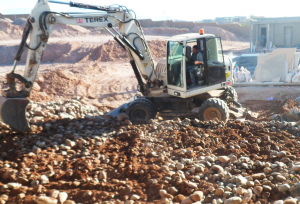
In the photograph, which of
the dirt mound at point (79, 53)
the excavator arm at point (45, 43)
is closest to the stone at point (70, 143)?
the excavator arm at point (45, 43)

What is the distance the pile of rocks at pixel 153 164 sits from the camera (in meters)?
4.45

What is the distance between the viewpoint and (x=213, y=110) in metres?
8.40

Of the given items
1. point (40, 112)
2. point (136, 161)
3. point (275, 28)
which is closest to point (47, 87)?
point (40, 112)

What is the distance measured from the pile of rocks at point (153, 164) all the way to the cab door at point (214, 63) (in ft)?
4.67

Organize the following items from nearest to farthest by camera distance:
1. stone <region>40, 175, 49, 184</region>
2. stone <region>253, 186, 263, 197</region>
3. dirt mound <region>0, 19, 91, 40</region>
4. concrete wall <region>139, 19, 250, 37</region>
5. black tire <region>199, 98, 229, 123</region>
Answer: stone <region>253, 186, 263, 197</region> < stone <region>40, 175, 49, 184</region> < black tire <region>199, 98, 229, 123</region> < dirt mound <region>0, 19, 91, 40</region> < concrete wall <region>139, 19, 250, 37</region>

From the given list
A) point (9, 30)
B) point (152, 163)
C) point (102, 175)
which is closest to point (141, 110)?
point (152, 163)

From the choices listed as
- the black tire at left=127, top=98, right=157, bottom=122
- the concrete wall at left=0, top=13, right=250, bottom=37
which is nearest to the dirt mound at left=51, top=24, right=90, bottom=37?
the concrete wall at left=0, top=13, right=250, bottom=37

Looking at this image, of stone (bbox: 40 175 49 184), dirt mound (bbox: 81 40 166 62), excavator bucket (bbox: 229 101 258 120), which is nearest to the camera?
stone (bbox: 40 175 49 184)

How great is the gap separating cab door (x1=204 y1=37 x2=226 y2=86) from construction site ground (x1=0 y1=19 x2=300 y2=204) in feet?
4.82

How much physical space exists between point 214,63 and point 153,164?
13.4ft

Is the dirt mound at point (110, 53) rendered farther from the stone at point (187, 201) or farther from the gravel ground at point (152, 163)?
the stone at point (187, 201)

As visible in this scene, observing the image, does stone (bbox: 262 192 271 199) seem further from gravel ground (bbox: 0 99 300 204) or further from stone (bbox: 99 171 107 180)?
stone (bbox: 99 171 107 180)

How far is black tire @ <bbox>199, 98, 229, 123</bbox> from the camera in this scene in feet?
27.3

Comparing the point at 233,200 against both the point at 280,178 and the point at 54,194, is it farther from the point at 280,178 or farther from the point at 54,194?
the point at 54,194
